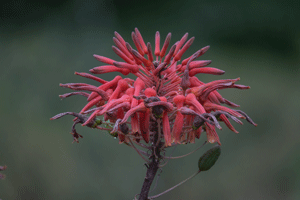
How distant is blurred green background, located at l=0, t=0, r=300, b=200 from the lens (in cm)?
223

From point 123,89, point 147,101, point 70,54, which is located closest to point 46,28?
point 70,54

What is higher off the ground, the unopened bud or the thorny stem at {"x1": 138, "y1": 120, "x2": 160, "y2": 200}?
the unopened bud

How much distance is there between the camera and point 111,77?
236 centimetres

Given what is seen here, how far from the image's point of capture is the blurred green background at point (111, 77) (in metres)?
2.23

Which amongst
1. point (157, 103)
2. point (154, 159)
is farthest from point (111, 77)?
point (157, 103)

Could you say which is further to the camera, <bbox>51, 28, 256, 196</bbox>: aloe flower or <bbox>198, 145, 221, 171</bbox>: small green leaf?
<bbox>198, 145, 221, 171</bbox>: small green leaf

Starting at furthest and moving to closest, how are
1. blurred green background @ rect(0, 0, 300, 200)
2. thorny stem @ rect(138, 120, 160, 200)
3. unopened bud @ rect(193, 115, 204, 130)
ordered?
1. blurred green background @ rect(0, 0, 300, 200)
2. thorny stem @ rect(138, 120, 160, 200)
3. unopened bud @ rect(193, 115, 204, 130)

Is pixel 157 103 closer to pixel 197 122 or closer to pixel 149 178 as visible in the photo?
pixel 197 122

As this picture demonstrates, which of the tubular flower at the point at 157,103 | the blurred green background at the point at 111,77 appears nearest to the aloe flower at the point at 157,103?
the tubular flower at the point at 157,103

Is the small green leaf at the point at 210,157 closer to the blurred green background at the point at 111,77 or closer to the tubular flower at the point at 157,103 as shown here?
the tubular flower at the point at 157,103

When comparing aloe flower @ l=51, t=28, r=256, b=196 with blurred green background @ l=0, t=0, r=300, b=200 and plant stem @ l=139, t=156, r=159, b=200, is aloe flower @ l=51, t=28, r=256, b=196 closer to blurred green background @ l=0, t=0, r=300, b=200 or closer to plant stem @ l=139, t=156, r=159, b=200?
plant stem @ l=139, t=156, r=159, b=200

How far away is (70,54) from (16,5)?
650mm

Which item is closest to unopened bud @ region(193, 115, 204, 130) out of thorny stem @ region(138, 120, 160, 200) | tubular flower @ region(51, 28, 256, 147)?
tubular flower @ region(51, 28, 256, 147)

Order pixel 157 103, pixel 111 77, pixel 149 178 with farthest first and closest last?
pixel 111 77 → pixel 149 178 → pixel 157 103
